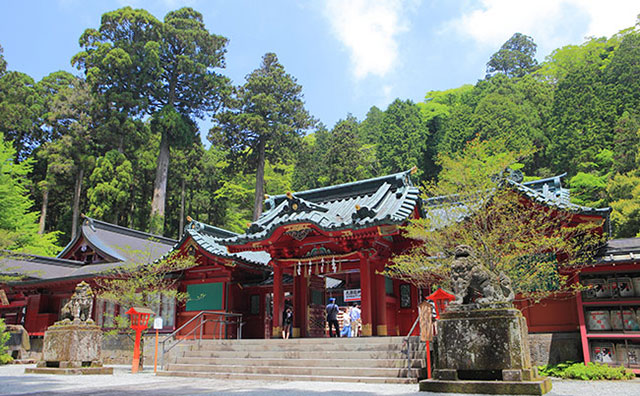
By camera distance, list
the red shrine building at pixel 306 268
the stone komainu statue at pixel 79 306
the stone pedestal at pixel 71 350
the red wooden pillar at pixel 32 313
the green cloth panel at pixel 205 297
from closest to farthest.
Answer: the stone pedestal at pixel 71 350 → the stone komainu statue at pixel 79 306 → the red shrine building at pixel 306 268 → the green cloth panel at pixel 205 297 → the red wooden pillar at pixel 32 313

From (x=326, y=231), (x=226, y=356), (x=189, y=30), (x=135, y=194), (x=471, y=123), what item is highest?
(x=189, y=30)

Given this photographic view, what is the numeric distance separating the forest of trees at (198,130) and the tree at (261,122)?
3.8 inches

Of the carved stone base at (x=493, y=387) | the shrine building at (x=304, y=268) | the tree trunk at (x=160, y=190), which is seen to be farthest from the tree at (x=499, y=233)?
the tree trunk at (x=160, y=190)

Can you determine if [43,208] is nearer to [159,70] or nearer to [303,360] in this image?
[159,70]

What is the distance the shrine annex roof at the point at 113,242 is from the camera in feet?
72.2

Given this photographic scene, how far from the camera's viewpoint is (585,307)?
1323cm

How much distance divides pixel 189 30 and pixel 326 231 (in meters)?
29.1

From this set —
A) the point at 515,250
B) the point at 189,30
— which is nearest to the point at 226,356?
the point at 515,250

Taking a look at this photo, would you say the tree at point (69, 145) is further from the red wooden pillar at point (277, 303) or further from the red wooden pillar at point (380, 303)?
the red wooden pillar at point (380, 303)

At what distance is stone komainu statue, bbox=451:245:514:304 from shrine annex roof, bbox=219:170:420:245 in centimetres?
545

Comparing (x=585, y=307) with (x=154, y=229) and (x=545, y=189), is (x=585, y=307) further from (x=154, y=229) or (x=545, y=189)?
(x=154, y=229)

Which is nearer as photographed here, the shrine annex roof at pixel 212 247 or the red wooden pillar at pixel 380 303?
the red wooden pillar at pixel 380 303

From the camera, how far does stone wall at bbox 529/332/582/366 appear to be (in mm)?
13086

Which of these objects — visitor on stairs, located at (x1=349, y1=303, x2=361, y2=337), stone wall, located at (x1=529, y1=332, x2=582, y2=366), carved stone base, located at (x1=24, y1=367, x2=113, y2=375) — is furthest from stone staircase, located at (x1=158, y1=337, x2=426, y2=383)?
visitor on stairs, located at (x1=349, y1=303, x2=361, y2=337)
